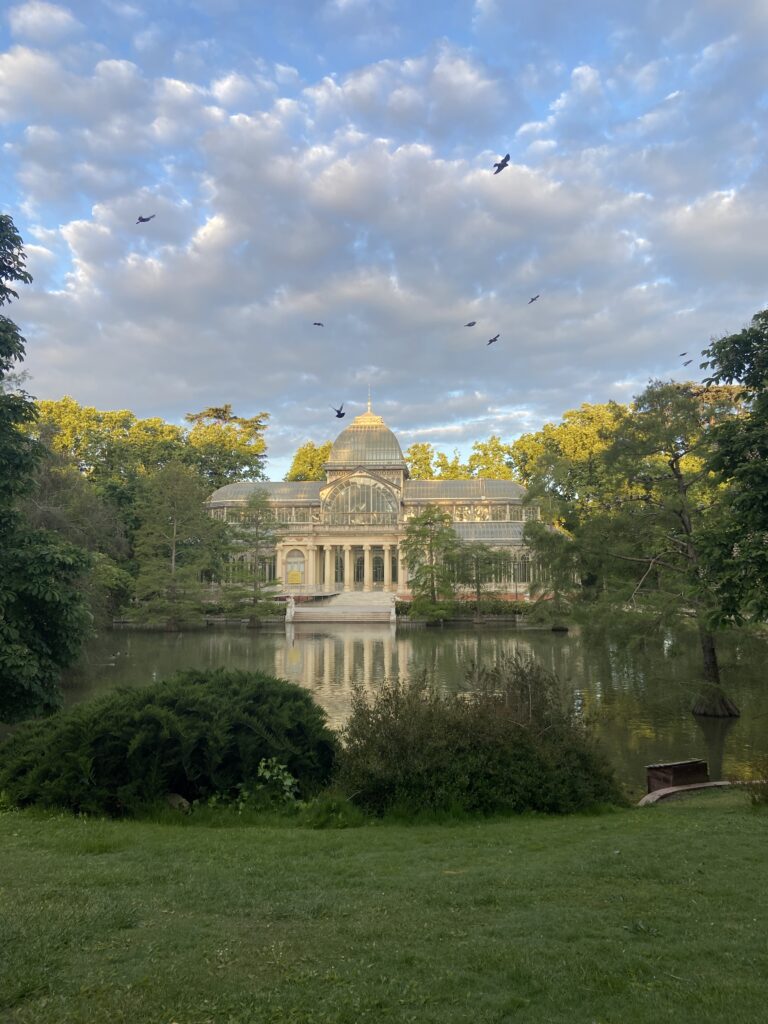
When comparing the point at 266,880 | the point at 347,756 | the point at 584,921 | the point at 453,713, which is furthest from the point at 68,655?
the point at 584,921

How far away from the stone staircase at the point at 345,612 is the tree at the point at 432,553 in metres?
2.46

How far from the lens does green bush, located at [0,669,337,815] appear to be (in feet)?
26.2

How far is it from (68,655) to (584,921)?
29.2ft

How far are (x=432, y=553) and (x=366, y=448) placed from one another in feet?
80.7

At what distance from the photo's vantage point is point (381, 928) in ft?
14.0

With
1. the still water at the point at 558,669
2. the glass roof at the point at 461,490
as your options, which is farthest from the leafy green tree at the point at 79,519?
the glass roof at the point at 461,490

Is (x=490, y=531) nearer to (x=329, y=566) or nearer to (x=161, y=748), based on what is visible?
(x=329, y=566)

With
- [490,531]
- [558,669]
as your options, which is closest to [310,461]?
[490,531]

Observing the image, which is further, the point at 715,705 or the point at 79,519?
the point at 79,519

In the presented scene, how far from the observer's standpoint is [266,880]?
539 cm

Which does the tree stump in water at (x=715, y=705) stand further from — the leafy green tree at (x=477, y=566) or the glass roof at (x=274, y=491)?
the glass roof at (x=274, y=491)

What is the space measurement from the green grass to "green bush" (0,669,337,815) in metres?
1.07

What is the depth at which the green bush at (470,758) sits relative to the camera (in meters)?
8.41

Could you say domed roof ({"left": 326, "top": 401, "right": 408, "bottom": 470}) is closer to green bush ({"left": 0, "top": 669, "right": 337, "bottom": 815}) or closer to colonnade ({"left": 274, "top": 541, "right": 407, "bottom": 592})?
colonnade ({"left": 274, "top": 541, "right": 407, "bottom": 592})
